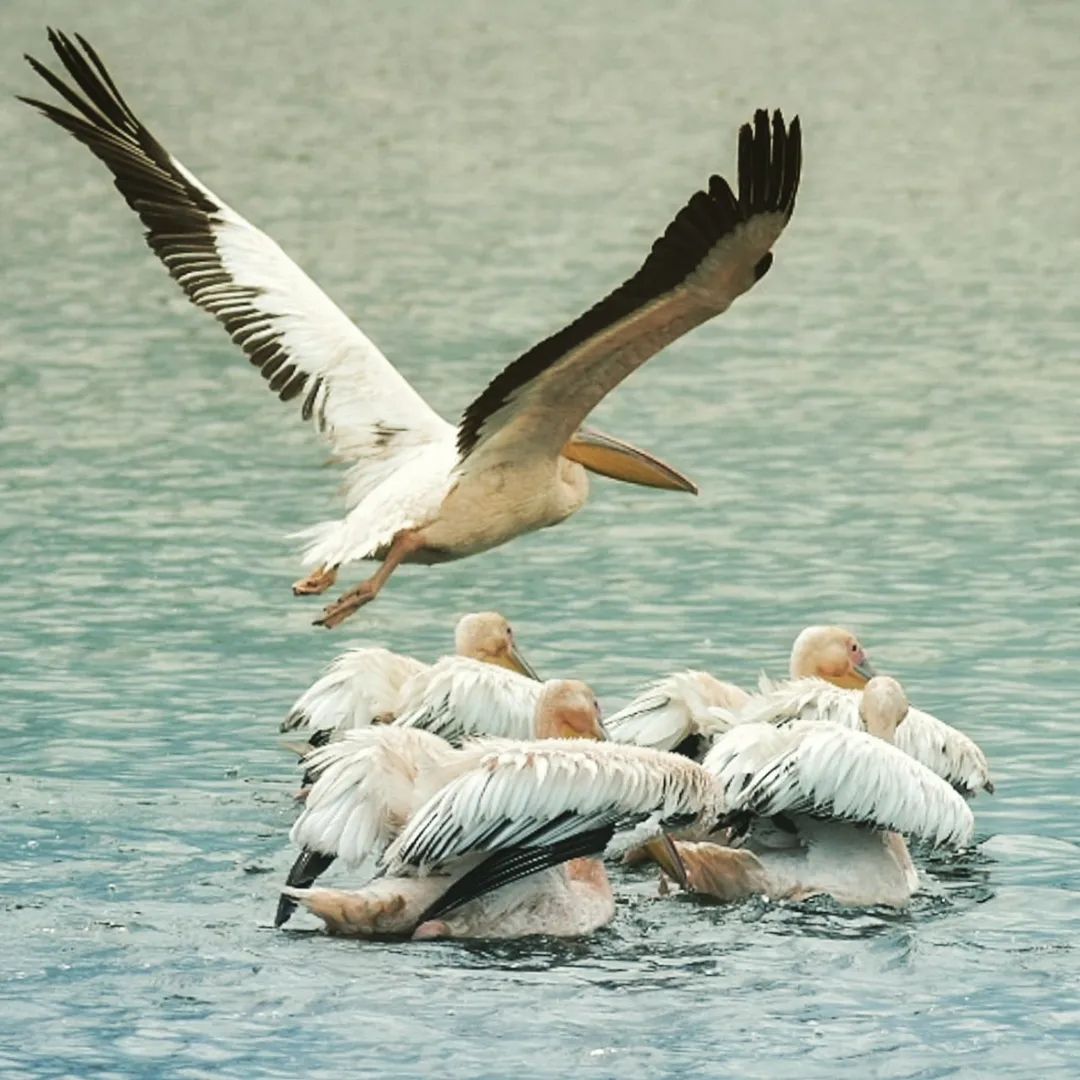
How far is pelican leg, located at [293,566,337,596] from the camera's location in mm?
8695

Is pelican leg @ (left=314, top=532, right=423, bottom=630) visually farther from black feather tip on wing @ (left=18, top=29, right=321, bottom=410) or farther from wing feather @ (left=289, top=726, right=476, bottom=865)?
wing feather @ (left=289, top=726, right=476, bottom=865)

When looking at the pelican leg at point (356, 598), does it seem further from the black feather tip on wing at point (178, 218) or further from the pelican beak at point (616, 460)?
the black feather tip on wing at point (178, 218)

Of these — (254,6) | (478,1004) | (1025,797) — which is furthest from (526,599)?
(254,6)

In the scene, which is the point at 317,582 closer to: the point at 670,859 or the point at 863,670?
the point at 863,670

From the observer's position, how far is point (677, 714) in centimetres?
815

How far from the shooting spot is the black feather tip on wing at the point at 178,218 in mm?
9906

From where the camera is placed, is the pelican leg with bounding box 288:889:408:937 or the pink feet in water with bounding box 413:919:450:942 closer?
the pelican leg with bounding box 288:889:408:937

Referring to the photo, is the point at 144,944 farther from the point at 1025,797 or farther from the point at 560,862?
the point at 1025,797

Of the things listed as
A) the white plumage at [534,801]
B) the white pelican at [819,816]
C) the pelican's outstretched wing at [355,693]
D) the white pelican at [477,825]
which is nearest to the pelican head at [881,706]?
the white pelican at [819,816]

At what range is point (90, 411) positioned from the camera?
49.4 feet

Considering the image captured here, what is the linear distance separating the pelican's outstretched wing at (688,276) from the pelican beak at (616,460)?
39.0 inches

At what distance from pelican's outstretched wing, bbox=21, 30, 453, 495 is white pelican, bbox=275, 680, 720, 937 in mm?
2742

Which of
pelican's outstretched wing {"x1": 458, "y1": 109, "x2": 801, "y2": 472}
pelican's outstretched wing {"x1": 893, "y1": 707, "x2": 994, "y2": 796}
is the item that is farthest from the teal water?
pelican's outstretched wing {"x1": 458, "y1": 109, "x2": 801, "y2": 472}

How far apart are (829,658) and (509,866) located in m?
2.18
